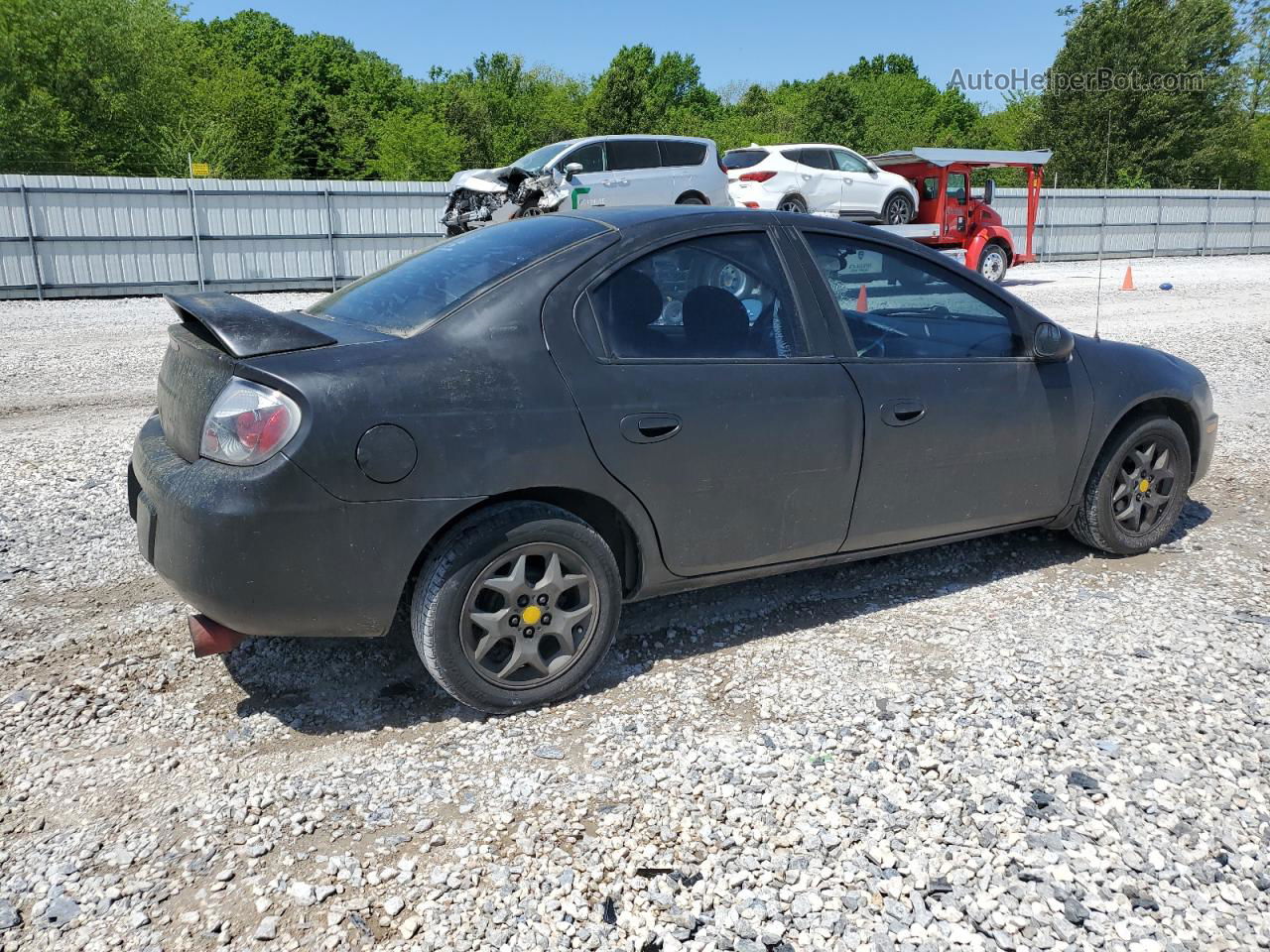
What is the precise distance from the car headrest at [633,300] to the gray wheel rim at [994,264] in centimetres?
1793

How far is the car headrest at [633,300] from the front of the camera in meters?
3.46

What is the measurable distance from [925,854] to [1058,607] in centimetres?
194

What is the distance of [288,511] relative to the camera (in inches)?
115

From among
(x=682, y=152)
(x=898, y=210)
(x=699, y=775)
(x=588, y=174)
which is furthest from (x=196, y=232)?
(x=699, y=775)

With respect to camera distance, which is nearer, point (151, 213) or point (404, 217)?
point (151, 213)

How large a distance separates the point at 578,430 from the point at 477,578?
56cm

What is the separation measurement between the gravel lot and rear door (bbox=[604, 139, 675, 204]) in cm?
1376

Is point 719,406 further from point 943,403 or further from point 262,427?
point 262,427

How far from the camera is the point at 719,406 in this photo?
3.53 m

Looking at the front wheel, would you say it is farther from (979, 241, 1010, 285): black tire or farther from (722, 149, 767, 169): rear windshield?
(722, 149, 767, 169): rear windshield

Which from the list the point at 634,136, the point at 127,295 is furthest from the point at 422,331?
the point at 127,295

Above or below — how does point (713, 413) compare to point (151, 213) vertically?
below

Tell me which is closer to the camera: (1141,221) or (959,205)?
(959,205)

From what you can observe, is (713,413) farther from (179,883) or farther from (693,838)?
(179,883)
